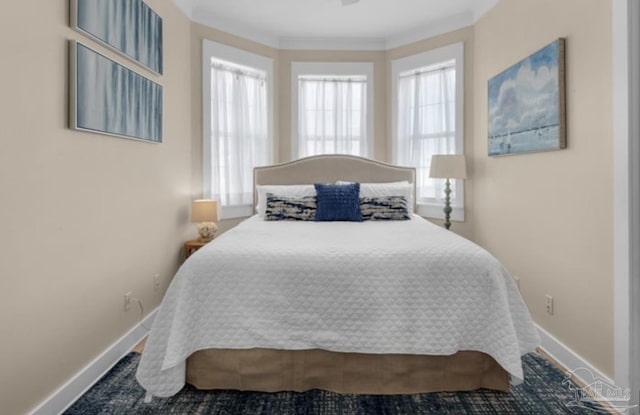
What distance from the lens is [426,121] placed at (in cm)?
416

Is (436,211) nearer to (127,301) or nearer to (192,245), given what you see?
(192,245)

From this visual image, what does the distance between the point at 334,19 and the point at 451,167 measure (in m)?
1.97

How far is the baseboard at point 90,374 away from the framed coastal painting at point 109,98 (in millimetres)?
1316

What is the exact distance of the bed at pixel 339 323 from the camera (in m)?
1.82

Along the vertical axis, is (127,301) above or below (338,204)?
below

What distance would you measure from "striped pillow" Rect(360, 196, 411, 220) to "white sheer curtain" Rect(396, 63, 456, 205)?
912 millimetres

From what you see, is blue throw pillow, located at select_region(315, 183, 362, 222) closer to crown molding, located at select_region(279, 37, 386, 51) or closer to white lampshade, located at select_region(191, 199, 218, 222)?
white lampshade, located at select_region(191, 199, 218, 222)

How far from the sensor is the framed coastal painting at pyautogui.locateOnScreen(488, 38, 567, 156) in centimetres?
233

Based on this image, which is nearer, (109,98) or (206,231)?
(109,98)

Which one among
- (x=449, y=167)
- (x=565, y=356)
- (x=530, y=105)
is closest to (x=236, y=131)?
(x=449, y=167)

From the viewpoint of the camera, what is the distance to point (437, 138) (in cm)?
409

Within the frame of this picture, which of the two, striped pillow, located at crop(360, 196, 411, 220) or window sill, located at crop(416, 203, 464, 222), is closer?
striped pillow, located at crop(360, 196, 411, 220)

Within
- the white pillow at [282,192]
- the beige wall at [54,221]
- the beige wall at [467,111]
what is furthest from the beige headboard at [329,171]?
the beige wall at [54,221]

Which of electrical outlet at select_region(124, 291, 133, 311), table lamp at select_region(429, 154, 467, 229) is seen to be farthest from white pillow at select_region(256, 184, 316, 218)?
electrical outlet at select_region(124, 291, 133, 311)
